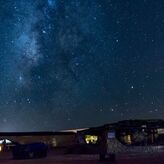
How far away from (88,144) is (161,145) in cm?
378

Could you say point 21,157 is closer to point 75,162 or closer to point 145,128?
point 75,162

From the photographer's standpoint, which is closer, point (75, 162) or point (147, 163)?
A: point (147, 163)

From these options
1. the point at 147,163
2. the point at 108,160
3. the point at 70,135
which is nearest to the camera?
the point at 147,163

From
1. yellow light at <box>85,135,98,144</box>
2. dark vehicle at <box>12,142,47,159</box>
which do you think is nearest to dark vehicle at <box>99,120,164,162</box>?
yellow light at <box>85,135,98,144</box>

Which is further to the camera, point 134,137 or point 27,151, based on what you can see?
point 27,151

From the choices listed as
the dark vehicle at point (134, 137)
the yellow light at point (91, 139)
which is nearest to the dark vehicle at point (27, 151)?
the yellow light at point (91, 139)

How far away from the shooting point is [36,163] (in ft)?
79.4

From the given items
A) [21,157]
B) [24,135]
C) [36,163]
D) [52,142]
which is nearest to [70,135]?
[52,142]

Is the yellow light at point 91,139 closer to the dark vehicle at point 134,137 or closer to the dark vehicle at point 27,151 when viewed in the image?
the dark vehicle at point 134,137

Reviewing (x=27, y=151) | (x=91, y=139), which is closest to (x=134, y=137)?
(x=91, y=139)

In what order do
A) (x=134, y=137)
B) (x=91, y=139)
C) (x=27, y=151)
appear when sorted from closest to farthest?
1. (x=134, y=137)
2. (x=91, y=139)
3. (x=27, y=151)

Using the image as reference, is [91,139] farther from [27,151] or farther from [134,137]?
[27,151]

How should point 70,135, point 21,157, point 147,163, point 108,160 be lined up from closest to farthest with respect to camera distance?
point 147,163 → point 108,160 → point 21,157 → point 70,135

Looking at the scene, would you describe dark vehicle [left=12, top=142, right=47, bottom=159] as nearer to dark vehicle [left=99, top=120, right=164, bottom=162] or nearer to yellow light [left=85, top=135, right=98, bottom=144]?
yellow light [left=85, top=135, right=98, bottom=144]
